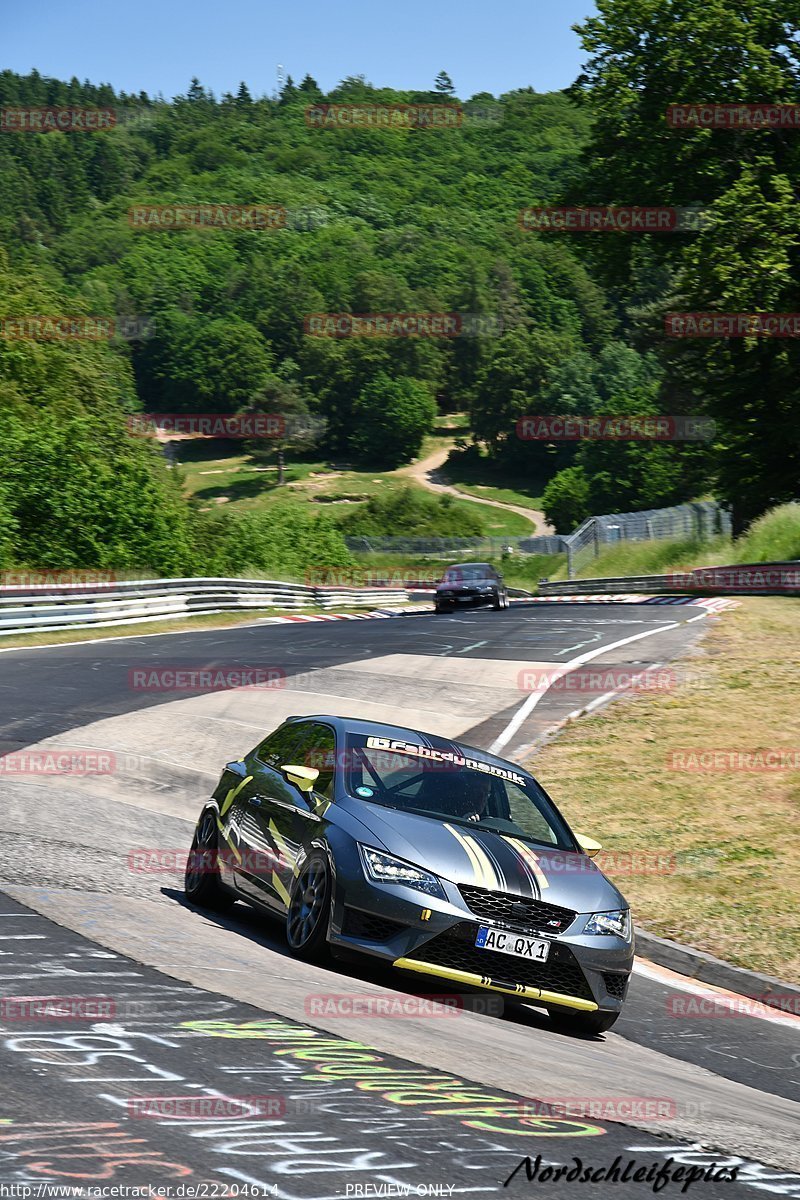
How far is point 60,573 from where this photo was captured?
39.4m

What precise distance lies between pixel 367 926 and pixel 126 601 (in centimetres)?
2691

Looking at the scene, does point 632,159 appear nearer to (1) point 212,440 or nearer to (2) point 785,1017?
(2) point 785,1017

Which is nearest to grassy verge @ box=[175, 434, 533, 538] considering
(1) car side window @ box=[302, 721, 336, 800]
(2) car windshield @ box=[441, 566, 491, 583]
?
(2) car windshield @ box=[441, 566, 491, 583]

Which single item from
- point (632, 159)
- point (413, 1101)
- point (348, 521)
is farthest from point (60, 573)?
point (348, 521)

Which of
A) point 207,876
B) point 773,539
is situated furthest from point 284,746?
point 773,539

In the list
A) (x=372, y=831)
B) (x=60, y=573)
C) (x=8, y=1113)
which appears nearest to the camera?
(x=8, y=1113)

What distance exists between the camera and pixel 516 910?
25.3ft

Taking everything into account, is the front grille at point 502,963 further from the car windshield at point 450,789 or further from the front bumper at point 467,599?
the front bumper at point 467,599

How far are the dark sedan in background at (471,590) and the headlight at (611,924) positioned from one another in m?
31.5

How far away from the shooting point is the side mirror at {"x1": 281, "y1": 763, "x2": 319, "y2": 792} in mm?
8383

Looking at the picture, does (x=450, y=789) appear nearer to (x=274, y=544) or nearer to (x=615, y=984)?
(x=615, y=984)

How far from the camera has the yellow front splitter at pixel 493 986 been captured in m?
7.43

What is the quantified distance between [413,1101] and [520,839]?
3601 millimetres

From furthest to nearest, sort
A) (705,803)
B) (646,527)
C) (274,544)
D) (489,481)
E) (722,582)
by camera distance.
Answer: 1. (489,481)
2. (274,544)
3. (646,527)
4. (722,582)
5. (705,803)
